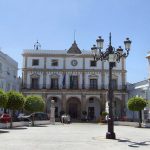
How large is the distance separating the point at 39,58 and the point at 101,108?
13.1 m

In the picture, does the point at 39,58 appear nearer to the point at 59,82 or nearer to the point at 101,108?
the point at 59,82

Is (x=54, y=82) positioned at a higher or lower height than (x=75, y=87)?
higher

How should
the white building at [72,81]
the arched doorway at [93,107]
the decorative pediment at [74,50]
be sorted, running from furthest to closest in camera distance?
the decorative pediment at [74,50]
the arched doorway at [93,107]
the white building at [72,81]

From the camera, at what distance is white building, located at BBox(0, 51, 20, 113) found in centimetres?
4591

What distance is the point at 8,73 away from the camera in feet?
161

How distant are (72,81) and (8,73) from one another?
Result: 1172 cm

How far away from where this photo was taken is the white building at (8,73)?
45.9m

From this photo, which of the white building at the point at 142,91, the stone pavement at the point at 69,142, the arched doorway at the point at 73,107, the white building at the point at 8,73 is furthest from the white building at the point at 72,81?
the stone pavement at the point at 69,142

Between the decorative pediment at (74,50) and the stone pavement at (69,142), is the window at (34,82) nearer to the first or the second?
the decorative pediment at (74,50)

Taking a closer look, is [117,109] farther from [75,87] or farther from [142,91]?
[142,91]

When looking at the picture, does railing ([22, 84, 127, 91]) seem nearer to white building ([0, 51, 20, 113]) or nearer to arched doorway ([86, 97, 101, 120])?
Answer: arched doorway ([86, 97, 101, 120])

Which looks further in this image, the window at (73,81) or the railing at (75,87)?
the window at (73,81)

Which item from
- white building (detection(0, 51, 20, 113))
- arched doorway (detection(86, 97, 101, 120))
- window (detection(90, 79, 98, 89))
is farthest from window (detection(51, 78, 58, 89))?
arched doorway (detection(86, 97, 101, 120))

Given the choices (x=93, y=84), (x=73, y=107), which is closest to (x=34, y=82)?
(x=73, y=107)
